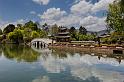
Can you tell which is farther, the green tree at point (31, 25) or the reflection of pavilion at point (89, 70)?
the green tree at point (31, 25)

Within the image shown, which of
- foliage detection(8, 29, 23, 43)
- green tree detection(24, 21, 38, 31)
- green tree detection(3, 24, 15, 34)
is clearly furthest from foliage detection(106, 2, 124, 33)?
green tree detection(3, 24, 15, 34)

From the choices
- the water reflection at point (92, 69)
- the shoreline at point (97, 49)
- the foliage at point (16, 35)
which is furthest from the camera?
the foliage at point (16, 35)

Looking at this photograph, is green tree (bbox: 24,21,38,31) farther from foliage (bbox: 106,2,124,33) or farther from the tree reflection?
foliage (bbox: 106,2,124,33)

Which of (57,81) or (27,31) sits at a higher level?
(27,31)

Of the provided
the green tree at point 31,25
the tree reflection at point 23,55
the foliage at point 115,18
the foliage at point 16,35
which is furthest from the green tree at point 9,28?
the foliage at point 115,18

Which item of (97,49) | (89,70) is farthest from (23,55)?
(89,70)

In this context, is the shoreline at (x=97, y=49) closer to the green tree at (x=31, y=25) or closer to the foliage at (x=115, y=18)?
the foliage at (x=115, y=18)

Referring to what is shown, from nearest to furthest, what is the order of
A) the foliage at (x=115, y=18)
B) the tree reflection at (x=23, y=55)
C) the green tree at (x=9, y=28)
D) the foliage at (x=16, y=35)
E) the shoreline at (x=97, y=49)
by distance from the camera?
the tree reflection at (x=23, y=55), the shoreline at (x=97, y=49), the foliage at (x=115, y=18), the foliage at (x=16, y=35), the green tree at (x=9, y=28)

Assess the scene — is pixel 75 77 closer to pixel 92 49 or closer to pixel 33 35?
pixel 92 49

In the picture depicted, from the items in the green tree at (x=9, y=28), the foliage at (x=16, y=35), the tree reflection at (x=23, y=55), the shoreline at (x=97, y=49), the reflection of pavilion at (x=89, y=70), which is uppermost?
the green tree at (x=9, y=28)

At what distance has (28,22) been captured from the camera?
5143 inches

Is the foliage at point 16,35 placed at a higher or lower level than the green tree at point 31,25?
lower

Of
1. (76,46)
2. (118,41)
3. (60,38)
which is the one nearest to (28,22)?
(60,38)

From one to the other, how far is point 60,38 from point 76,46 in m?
28.3
